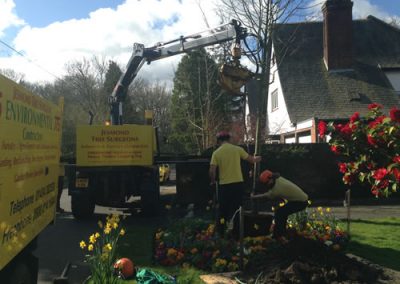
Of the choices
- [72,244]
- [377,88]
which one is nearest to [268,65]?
[72,244]

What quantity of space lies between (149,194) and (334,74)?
16694mm

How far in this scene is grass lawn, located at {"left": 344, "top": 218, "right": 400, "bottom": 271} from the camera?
7028 millimetres

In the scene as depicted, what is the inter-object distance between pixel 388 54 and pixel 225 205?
74.1 ft

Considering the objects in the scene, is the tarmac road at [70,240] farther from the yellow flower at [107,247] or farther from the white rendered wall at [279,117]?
the white rendered wall at [279,117]

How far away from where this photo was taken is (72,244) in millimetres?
8859

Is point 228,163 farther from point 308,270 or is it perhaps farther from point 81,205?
point 81,205

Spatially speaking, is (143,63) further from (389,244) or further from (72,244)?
(389,244)

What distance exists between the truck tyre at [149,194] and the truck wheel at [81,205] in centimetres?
131

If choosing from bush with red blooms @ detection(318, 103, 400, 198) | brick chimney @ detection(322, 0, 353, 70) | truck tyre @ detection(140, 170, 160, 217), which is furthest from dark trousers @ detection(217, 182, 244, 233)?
brick chimney @ detection(322, 0, 353, 70)

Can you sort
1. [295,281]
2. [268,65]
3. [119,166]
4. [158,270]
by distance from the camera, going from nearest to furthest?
[295,281], [158,270], [268,65], [119,166]

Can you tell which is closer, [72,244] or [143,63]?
[72,244]

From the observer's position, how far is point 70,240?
30.4 ft

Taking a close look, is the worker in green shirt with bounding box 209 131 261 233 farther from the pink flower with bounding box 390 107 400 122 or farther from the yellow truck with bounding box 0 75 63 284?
the yellow truck with bounding box 0 75 63 284

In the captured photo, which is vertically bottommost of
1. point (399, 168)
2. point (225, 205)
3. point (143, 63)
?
point (225, 205)
